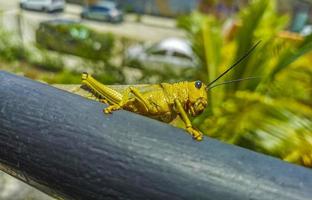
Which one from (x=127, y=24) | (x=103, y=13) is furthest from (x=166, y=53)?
(x=127, y=24)

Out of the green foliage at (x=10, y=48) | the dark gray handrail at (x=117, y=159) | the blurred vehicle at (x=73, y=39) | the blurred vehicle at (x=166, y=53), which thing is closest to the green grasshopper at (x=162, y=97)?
the dark gray handrail at (x=117, y=159)

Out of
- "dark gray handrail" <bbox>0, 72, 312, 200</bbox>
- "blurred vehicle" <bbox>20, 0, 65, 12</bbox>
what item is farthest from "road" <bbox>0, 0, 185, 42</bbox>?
"dark gray handrail" <bbox>0, 72, 312, 200</bbox>

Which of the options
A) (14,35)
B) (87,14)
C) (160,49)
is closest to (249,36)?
(160,49)

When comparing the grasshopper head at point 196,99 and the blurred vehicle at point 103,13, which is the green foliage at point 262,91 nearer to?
the grasshopper head at point 196,99

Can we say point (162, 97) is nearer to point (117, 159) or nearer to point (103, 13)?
point (117, 159)

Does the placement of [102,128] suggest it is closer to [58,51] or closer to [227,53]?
[227,53]
